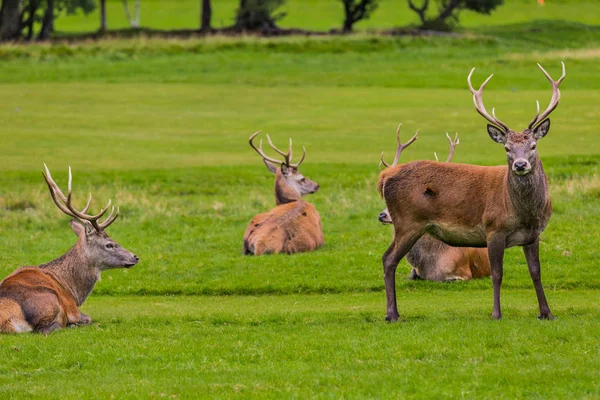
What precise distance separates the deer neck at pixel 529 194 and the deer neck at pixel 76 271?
4.57 m

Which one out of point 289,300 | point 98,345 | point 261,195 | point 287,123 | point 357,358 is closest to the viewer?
point 357,358

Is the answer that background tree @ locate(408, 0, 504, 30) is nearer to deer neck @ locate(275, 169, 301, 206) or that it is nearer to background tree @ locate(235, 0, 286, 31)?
background tree @ locate(235, 0, 286, 31)

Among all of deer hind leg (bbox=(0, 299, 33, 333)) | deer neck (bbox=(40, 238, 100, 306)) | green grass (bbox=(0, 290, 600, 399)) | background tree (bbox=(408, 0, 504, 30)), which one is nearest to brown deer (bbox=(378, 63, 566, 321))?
green grass (bbox=(0, 290, 600, 399))

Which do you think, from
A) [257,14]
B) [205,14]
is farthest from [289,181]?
[257,14]

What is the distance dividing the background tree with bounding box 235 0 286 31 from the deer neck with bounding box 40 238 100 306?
48.6 metres

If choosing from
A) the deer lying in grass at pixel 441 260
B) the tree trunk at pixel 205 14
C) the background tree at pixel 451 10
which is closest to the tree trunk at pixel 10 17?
the tree trunk at pixel 205 14

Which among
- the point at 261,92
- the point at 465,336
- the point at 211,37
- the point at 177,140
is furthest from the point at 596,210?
the point at 211,37

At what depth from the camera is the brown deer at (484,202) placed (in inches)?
406

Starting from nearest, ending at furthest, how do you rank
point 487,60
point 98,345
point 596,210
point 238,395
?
point 238,395
point 98,345
point 596,210
point 487,60

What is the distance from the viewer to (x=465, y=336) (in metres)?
9.50

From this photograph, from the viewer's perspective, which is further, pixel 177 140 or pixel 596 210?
pixel 177 140

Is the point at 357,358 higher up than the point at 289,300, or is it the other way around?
the point at 357,358

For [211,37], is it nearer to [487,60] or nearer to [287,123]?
[487,60]

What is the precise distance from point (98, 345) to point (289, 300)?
11.4ft
